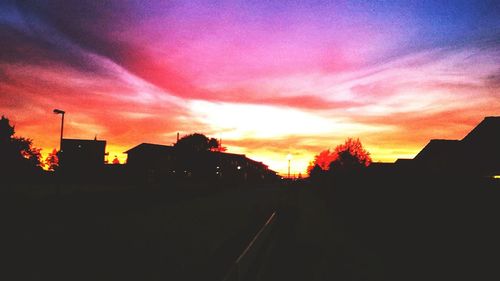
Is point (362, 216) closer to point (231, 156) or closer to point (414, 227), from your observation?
point (414, 227)

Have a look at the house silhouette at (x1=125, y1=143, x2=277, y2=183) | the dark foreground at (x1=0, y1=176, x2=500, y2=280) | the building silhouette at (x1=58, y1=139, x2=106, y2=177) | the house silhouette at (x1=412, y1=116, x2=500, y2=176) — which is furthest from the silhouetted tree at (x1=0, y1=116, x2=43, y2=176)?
the house silhouette at (x1=412, y1=116, x2=500, y2=176)

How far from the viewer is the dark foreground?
6.69 m

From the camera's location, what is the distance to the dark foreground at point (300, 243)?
6.69 meters

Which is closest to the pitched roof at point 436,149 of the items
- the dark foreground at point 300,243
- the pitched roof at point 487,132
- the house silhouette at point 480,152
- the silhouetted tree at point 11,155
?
the house silhouette at point 480,152

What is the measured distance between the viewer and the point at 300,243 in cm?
1055

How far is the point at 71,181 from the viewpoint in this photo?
198 ft

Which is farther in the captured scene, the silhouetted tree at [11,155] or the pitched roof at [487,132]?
the silhouetted tree at [11,155]

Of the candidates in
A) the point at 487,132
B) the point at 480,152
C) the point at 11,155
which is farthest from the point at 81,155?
the point at 487,132

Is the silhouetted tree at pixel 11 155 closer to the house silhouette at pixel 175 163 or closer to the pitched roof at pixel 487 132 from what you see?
the house silhouette at pixel 175 163

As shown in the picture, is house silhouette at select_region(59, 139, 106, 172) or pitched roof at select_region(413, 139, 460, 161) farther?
house silhouette at select_region(59, 139, 106, 172)

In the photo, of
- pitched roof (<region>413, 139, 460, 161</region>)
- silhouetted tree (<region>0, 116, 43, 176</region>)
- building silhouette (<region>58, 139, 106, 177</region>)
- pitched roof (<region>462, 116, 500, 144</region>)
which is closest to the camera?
pitched roof (<region>462, 116, 500, 144</region>)

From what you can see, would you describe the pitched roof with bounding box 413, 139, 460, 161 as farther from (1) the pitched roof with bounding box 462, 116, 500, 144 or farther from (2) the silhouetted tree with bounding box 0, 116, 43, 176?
(2) the silhouetted tree with bounding box 0, 116, 43, 176

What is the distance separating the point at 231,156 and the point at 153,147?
28716 mm

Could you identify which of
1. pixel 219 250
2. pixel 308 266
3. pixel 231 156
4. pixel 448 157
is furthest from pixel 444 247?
pixel 231 156
